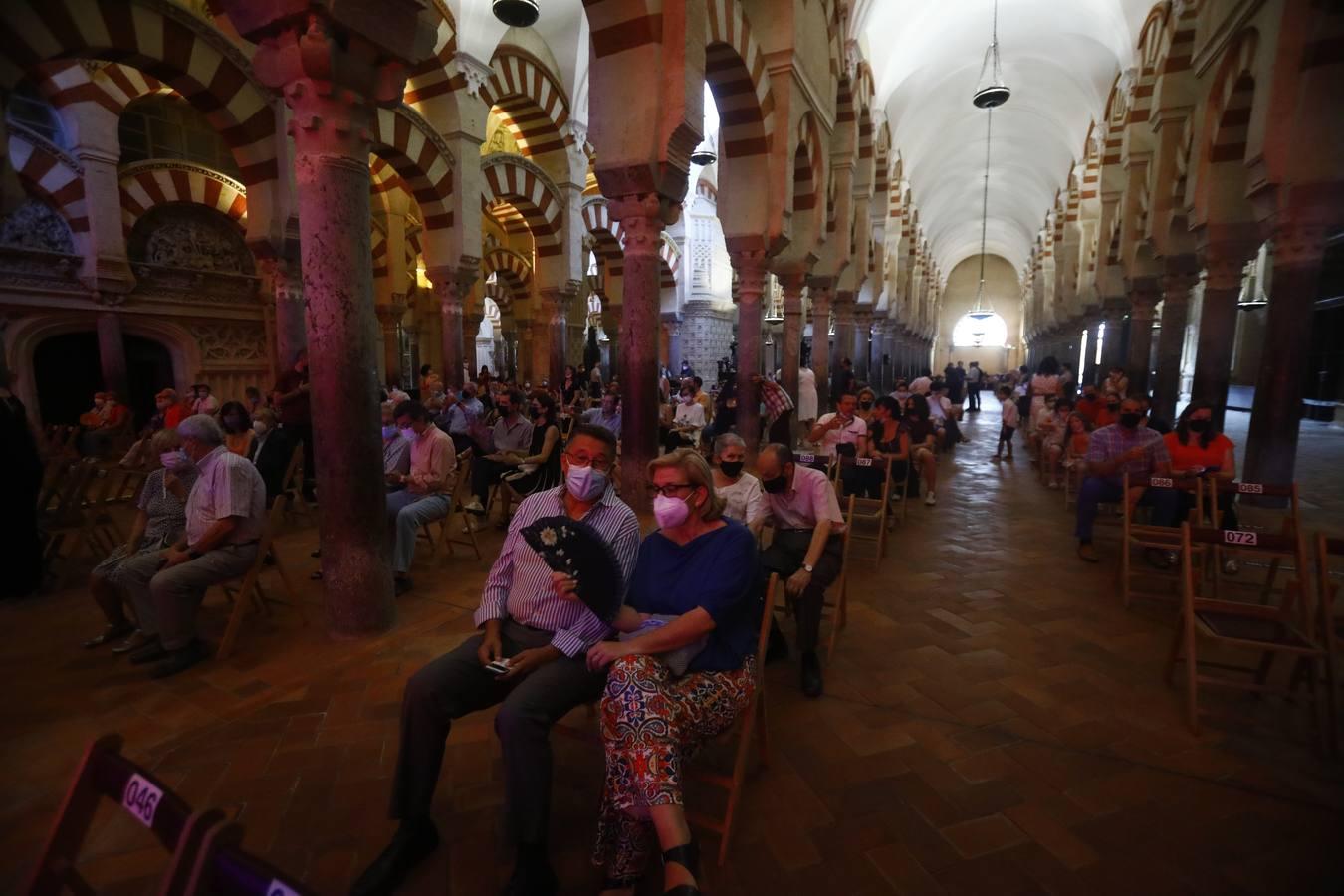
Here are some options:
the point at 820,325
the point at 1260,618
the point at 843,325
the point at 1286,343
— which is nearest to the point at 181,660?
the point at 1260,618

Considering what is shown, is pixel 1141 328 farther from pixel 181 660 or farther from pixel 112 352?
pixel 112 352

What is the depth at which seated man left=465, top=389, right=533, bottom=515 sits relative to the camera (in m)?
5.59

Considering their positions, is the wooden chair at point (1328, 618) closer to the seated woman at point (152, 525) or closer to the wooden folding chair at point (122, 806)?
the wooden folding chair at point (122, 806)

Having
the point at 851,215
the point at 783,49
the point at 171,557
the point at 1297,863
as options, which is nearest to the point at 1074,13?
the point at 851,215

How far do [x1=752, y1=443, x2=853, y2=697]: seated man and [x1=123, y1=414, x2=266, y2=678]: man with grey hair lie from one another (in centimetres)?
260

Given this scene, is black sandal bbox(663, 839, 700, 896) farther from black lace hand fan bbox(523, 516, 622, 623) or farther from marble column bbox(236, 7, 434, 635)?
marble column bbox(236, 7, 434, 635)

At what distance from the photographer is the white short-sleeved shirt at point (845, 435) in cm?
548

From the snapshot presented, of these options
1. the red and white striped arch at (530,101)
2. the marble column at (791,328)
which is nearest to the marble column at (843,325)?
the marble column at (791,328)

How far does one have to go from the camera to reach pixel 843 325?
14.4 metres

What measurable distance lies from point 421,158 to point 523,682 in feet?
30.7

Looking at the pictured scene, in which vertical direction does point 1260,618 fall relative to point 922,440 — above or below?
below

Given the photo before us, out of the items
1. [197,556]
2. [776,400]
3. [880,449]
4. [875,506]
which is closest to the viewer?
[197,556]

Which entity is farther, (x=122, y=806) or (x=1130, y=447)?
(x=1130, y=447)

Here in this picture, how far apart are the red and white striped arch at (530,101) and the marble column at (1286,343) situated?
10.6 metres
